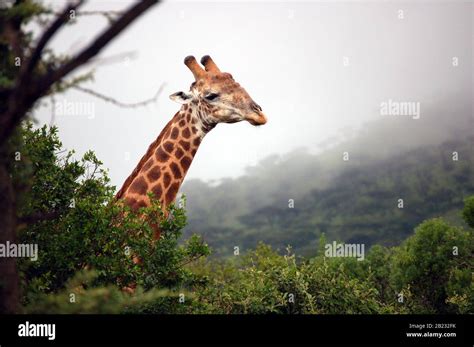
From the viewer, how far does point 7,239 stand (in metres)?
6.96

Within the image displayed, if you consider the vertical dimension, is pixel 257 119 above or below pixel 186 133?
above

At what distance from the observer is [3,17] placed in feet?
23.3

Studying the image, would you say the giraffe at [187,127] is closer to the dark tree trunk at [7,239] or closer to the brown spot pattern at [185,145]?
the brown spot pattern at [185,145]

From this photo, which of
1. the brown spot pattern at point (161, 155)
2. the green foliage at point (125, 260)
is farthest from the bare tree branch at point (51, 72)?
the brown spot pattern at point (161, 155)

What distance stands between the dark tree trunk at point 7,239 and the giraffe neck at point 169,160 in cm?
596

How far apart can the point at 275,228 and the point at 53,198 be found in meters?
145

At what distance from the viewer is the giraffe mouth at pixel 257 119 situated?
45.6 ft

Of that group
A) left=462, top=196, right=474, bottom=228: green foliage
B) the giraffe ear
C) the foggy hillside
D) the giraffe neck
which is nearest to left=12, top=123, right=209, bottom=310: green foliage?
the giraffe neck

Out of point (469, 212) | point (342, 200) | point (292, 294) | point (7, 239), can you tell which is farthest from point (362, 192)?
point (7, 239)

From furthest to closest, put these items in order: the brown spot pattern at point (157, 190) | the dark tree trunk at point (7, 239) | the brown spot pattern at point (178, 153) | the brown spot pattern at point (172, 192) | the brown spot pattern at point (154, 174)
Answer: the brown spot pattern at point (178, 153)
the brown spot pattern at point (154, 174)
the brown spot pattern at point (172, 192)
the brown spot pattern at point (157, 190)
the dark tree trunk at point (7, 239)

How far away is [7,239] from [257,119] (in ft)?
25.0

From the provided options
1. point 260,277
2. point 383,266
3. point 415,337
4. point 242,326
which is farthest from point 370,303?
point 383,266

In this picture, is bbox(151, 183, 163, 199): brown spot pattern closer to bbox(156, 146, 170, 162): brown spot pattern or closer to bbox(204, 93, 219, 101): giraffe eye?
bbox(156, 146, 170, 162): brown spot pattern

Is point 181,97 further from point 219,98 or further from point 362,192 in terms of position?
point 362,192
